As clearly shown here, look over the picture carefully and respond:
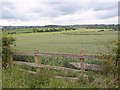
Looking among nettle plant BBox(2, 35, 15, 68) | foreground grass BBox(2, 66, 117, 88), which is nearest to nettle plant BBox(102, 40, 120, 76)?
foreground grass BBox(2, 66, 117, 88)

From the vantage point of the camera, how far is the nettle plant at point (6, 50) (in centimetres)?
1612

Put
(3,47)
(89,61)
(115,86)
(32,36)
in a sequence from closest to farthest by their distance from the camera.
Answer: (115,86)
(89,61)
(3,47)
(32,36)

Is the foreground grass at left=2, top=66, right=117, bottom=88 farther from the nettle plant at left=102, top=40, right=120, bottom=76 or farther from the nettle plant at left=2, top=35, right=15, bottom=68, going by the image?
the nettle plant at left=2, top=35, right=15, bottom=68

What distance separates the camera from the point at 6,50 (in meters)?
16.4

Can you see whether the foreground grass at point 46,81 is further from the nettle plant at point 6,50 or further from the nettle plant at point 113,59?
the nettle plant at point 6,50

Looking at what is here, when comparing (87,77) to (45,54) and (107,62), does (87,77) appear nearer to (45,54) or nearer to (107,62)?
(107,62)

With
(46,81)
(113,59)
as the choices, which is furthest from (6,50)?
(113,59)

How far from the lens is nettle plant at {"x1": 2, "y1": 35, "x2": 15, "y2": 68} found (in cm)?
1612

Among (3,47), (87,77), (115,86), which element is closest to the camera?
(115,86)

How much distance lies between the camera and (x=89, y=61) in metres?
14.6

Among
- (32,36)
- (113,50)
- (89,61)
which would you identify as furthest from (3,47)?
(32,36)

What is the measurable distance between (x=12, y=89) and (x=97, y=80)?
278 cm

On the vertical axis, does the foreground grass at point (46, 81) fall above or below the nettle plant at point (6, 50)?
below

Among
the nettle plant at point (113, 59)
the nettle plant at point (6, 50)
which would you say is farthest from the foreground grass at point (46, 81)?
the nettle plant at point (6, 50)
